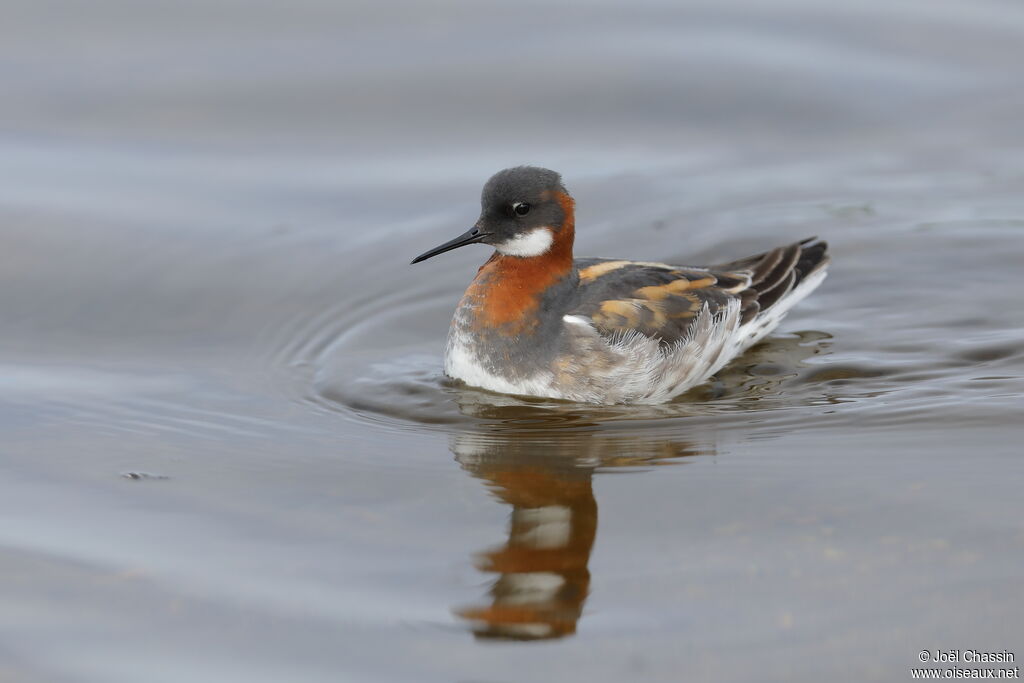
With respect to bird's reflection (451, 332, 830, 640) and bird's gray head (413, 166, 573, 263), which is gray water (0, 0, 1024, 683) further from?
bird's gray head (413, 166, 573, 263)

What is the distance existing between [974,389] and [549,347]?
232 centimetres

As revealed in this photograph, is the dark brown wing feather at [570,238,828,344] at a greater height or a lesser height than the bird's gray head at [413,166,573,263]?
lesser

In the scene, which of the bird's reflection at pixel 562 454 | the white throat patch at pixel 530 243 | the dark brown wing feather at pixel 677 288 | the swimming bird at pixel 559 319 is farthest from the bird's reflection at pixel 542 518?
the white throat patch at pixel 530 243

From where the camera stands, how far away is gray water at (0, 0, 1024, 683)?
194 inches

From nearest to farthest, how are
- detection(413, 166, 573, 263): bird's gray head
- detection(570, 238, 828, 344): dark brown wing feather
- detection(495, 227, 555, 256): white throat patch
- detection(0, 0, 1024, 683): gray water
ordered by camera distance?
detection(0, 0, 1024, 683): gray water < detection(413, 166, 573, 263): bird's gray head < detection(495, 227, 555, 256): white throat patch < detection(570, 238, 828, 344): dark brown wing feather

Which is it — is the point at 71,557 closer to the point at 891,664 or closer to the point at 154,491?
the point at 154,491

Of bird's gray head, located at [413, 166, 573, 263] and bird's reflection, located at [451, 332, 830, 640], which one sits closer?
bird's reflection, located at [451, 332, 830, 640]

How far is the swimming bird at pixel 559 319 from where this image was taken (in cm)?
753

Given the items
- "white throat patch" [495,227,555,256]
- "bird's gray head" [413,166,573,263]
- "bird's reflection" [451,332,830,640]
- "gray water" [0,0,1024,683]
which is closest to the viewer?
"gray water" [0,0,1024,683]

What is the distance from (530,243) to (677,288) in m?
1.04

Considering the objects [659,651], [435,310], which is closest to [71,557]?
[659,651]

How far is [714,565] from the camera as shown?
5.24 meters

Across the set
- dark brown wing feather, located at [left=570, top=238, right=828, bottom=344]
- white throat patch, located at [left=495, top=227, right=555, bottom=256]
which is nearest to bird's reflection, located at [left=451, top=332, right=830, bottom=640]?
dark brown wing feather, located at [left=570, top=238, right=828, bottom=344]

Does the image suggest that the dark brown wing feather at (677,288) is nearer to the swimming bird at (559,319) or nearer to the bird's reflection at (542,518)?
the swimming bird at (559,319)
